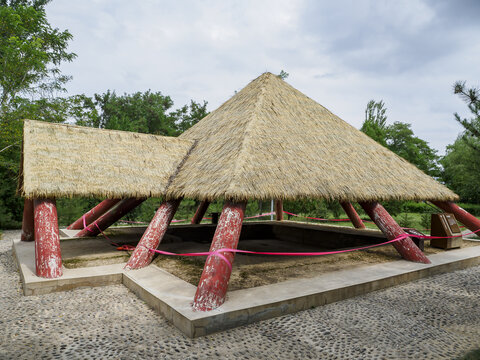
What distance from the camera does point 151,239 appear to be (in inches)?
260

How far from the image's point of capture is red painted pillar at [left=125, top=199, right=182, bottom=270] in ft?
21.2

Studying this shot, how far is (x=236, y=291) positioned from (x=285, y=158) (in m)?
2.81

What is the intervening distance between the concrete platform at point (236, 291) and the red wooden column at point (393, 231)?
219mm

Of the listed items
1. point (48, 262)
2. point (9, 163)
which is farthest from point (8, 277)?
point (9, 163)

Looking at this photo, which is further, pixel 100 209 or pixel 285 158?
pixel 100 209

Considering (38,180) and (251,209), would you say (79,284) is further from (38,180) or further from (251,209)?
(251,209)

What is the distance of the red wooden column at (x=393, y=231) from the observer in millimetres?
7027

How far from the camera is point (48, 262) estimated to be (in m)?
5.66

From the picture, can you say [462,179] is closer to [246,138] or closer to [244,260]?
[244,260]

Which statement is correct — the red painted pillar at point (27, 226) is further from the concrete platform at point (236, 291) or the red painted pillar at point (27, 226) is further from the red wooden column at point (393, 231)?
the red wooden column at point (393, 231)

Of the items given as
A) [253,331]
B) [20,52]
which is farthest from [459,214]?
[20,52]

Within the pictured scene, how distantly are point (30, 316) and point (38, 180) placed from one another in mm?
2467

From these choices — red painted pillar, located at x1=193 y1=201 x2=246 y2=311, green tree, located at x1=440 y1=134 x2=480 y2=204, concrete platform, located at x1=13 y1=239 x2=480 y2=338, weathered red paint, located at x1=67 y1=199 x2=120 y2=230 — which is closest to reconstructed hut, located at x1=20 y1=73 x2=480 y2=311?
red painted pillar, located at x1=193 y1=201 x2=246 y2=311

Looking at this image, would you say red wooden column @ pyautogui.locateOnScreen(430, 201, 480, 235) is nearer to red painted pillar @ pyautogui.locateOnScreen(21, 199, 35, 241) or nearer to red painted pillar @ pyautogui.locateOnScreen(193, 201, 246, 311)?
red painted pillar @ pyautogui.locateOnScreen(193, 201, 246, 311)
